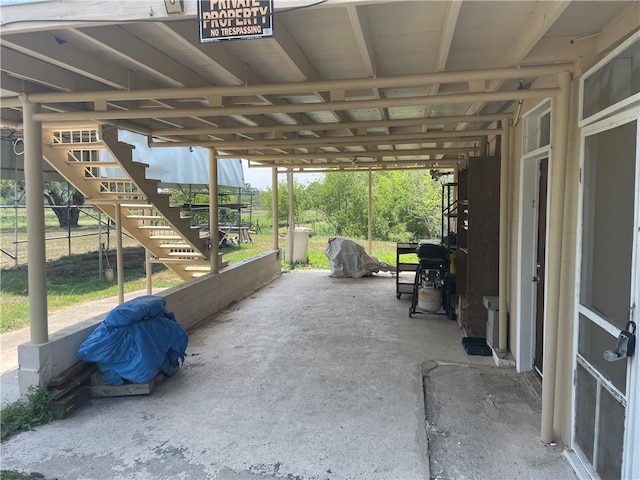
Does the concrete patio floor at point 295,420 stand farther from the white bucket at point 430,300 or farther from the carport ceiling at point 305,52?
the carport ceiling at point 305,52

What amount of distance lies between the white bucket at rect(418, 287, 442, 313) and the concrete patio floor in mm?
848

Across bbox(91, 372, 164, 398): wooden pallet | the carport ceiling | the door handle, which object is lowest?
bbox(91, 372, 164, 398): wooden pallet

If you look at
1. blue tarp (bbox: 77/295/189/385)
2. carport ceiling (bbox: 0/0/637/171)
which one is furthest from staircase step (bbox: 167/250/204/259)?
blue tarp (bbox: 77/295/189/385)

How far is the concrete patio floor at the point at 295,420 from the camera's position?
2.50 m

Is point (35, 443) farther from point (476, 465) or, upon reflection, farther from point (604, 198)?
point (604, 198)

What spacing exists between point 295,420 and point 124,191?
4.38 m

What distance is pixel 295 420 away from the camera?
3.05 m

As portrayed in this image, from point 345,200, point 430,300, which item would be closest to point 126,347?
point 430,300

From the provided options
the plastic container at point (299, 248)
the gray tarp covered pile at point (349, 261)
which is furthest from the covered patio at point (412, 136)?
the plastic container at point (299, 248)

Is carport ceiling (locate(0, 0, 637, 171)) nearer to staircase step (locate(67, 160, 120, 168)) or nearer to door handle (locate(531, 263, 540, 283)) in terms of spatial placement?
staircase step (locate(67, 160, 120, 168))

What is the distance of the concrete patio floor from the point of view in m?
2.50

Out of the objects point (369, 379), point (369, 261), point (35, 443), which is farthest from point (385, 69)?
point (369, 261)

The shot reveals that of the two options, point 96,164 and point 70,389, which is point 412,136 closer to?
point 96,164

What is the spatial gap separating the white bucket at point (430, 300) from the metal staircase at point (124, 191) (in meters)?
3.08
